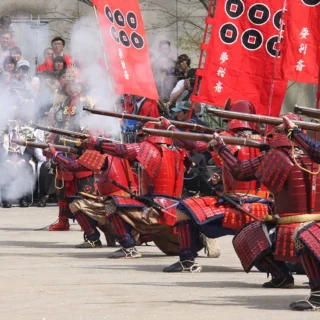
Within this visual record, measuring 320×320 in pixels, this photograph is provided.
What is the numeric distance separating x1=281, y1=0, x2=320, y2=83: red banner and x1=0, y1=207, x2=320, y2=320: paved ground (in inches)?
88.2

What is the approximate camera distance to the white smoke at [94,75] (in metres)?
14.9

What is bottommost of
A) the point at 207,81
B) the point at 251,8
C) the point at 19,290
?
the point at 19,290

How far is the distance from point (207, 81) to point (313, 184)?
501 cm

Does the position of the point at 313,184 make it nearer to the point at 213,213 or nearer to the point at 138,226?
the point at 213,213

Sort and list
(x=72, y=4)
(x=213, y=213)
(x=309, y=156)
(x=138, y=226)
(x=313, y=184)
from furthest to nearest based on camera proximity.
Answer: (x=72, y=4)
(x=138, y=226)
(x=213, y=213)
(x=313, y=184)
(x=309, y=156)

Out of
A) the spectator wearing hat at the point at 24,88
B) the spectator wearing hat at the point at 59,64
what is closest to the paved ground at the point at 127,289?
the spectator wearing hat at the point at 24,88

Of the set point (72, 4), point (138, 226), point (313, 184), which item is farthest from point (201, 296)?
point (72, 4)

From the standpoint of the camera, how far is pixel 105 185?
13.1m

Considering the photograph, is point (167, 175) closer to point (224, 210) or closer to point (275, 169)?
point (224, 210)

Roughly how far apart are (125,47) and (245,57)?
1.64m

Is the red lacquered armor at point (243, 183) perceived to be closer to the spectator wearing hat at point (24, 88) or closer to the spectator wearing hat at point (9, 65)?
the spectator wearing hat at point (24, 88)

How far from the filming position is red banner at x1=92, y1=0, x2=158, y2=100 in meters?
14.3

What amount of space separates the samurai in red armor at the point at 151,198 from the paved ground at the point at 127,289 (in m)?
0.26

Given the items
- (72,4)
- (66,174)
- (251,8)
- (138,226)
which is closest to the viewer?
(138,226)
